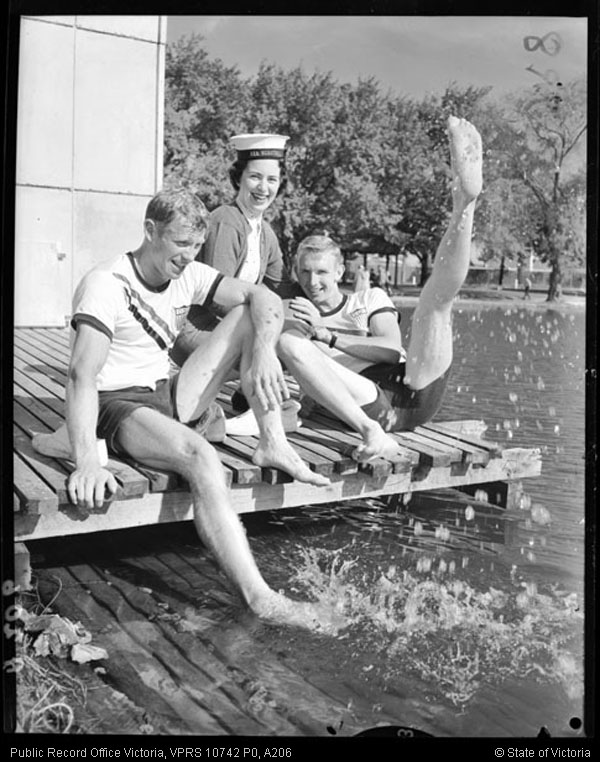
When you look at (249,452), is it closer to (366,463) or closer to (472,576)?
(366,463)

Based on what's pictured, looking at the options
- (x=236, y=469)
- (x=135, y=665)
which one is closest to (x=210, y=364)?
(x=236, y=469)

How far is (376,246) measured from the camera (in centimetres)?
371

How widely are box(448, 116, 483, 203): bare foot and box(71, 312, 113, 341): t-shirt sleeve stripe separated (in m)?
1.49

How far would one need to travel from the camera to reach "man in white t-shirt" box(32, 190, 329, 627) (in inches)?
136

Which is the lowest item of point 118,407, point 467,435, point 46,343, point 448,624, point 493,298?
point 448,624

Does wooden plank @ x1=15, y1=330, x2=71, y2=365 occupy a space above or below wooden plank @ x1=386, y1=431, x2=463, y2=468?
above

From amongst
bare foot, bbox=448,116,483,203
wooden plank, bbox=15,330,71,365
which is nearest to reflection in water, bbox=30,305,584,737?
bare foot, bbox=448,116,483,203

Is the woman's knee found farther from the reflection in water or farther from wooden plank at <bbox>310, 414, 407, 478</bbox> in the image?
the reflection in water

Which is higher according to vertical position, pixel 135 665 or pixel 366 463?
pixel 366 463

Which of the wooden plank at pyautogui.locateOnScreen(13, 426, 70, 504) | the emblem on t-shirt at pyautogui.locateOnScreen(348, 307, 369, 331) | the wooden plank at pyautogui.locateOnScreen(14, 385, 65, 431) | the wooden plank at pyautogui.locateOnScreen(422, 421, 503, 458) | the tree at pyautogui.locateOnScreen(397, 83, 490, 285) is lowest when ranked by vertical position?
the wooden plank at pyautogui.locateOnScreen(13, 426, 70, 504)

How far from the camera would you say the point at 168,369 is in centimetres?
359

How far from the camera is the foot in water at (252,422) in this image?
373 cm

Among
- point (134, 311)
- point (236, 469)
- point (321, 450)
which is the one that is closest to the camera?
point (134, 311)

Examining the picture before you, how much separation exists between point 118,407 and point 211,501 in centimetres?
53
